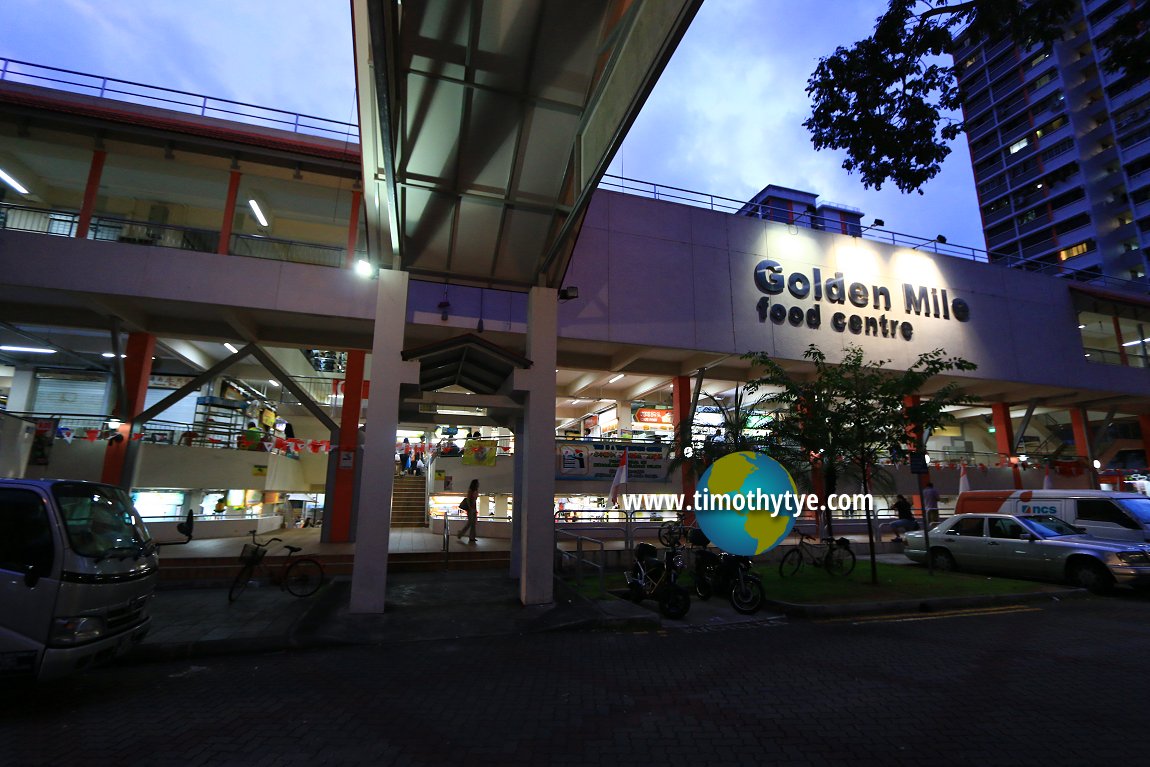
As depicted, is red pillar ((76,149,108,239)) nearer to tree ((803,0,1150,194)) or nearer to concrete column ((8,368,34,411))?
concrete column ((8,368,34,411))

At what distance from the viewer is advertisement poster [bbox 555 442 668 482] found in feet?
55.5

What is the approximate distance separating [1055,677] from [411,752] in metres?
6.04

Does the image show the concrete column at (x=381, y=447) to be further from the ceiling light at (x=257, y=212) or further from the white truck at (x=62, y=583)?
the ceiling light at (x=257, y=212)

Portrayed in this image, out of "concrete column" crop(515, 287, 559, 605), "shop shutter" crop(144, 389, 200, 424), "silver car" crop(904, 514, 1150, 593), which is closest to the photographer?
"concrete column" crop(515, 287, 559, 605)

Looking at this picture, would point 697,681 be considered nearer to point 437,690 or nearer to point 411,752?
point 437,690

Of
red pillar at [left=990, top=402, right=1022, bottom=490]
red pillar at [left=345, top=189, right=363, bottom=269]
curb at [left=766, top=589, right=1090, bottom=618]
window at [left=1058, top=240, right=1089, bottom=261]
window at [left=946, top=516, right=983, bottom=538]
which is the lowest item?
curb at [left=766, top=589, right=1090, bottom=618]

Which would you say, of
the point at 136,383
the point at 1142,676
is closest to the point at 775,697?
the point at 1142,676

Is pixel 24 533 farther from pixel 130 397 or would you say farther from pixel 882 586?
pixel 882 586

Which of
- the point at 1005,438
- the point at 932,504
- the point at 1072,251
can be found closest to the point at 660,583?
the point at 932,504

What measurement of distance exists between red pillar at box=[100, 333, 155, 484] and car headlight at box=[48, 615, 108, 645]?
11478 mm

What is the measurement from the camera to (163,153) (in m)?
14.4

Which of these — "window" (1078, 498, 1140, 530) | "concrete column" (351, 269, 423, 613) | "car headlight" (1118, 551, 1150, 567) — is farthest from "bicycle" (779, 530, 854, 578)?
"concrete column" (351, 269, 423, 613)

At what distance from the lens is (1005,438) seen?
24.6 m

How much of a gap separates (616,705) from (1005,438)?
2728 centimetres
